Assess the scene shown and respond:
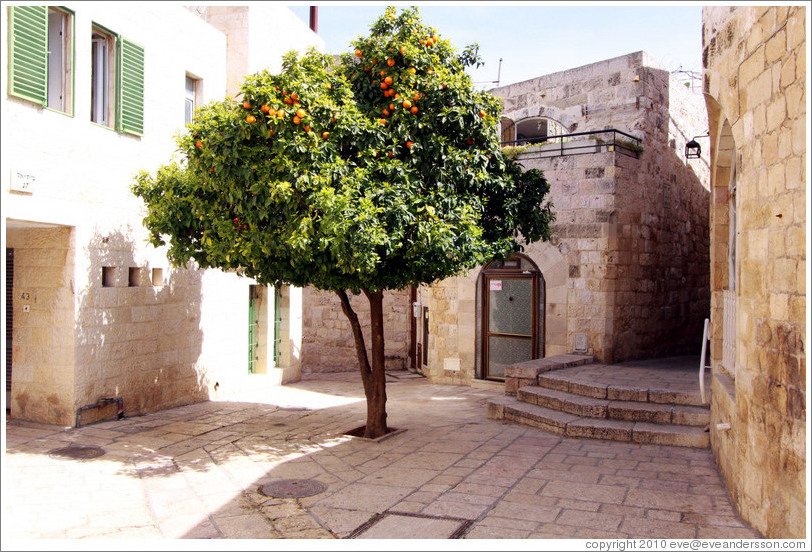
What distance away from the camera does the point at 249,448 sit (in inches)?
295

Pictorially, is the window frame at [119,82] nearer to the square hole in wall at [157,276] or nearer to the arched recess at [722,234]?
the square hole in wall at [157,276]

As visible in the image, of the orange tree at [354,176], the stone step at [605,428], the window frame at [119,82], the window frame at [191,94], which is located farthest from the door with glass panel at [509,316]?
the window frame at [119,82]

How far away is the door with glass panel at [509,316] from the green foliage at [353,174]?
3890 mm

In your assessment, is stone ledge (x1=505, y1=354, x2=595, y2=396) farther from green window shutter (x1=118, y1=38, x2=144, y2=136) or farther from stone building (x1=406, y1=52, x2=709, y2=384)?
green window shutter (x1=118, y1=38, x2=144, y2=136)

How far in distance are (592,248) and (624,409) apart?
370cm

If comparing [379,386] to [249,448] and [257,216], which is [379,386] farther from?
[257,216]

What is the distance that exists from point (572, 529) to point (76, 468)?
15.7ft

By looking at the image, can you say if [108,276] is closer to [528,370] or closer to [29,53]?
[29,53]

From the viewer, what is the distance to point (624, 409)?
7996 mm

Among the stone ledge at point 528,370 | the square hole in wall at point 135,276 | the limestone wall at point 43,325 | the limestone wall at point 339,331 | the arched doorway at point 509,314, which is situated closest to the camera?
the limestone wall at point 43,325

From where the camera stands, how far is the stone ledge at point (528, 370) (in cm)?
961

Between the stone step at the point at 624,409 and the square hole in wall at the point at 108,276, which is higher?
the square hole in wall at the point at 108,276

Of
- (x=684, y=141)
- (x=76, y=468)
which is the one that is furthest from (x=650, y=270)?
(x=76, y=468)

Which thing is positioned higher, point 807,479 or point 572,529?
point 807,479
